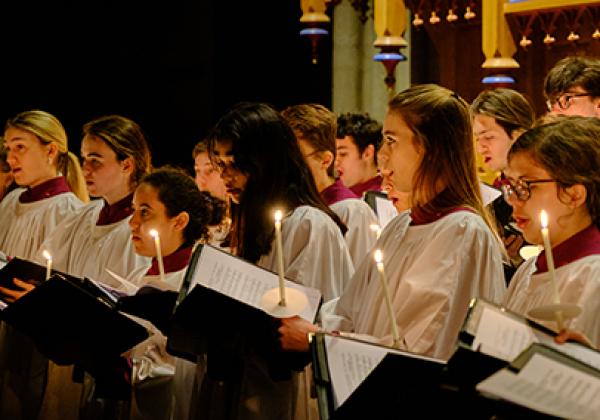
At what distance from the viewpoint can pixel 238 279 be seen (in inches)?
129

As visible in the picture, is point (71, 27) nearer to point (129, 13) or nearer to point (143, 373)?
point (129, 13)

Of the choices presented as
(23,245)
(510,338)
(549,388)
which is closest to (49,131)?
(23,245)

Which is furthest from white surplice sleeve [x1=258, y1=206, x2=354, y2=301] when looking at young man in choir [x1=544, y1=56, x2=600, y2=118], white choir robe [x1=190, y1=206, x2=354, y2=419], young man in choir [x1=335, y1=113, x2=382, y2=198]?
young man in choir [x1=335, y1=113, x2=382, y2=198]

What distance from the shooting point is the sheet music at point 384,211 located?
4.84 m

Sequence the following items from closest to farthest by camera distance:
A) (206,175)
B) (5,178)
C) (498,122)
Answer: (498,122) → (206,175) → (5,178)

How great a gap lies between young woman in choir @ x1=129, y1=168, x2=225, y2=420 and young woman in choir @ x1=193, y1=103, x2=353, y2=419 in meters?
0.40

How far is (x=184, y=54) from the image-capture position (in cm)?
928

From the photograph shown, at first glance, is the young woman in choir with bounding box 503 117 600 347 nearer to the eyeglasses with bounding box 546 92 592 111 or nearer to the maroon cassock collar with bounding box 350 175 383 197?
the eyeglasses with bounding box 546 92 592 111

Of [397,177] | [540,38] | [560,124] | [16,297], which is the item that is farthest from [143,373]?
[540,38]

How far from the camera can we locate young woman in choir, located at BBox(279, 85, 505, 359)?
321 centimetres

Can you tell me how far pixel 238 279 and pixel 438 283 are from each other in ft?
1.87

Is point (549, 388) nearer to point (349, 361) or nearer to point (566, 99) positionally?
point (349, 361)

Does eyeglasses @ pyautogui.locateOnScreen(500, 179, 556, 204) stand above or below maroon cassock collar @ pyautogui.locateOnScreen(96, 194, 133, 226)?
above

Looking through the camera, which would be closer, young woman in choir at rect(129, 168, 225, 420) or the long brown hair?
the long brown hair
